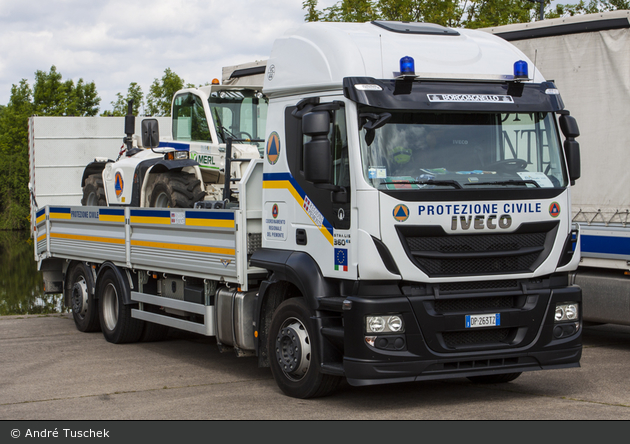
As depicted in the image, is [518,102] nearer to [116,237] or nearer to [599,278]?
[599,278]

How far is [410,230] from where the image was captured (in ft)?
22.5

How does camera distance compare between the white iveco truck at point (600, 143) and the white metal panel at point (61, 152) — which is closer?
the white iveco truck at point (600, 143)

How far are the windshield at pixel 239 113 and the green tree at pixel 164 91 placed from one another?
41706 mm

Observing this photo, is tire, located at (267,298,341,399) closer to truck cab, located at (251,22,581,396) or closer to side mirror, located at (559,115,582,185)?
truck cab, located at (251,22,581,396)

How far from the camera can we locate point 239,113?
469 inches

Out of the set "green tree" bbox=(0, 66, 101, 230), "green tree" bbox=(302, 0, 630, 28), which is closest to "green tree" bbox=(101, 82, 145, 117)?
"green tree" bbox=(0, 66, 101, 230)

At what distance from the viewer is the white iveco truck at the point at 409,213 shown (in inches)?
271

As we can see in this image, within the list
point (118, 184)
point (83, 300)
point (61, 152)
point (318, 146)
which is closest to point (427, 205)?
point (318, 146)

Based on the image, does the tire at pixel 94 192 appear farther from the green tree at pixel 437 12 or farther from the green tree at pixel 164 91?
the green tree at pixel 164 91

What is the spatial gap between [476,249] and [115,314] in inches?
244

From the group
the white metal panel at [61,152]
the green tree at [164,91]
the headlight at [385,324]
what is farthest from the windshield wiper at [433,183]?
the green tree at [164,91]

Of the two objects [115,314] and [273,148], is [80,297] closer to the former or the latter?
[115,314]
